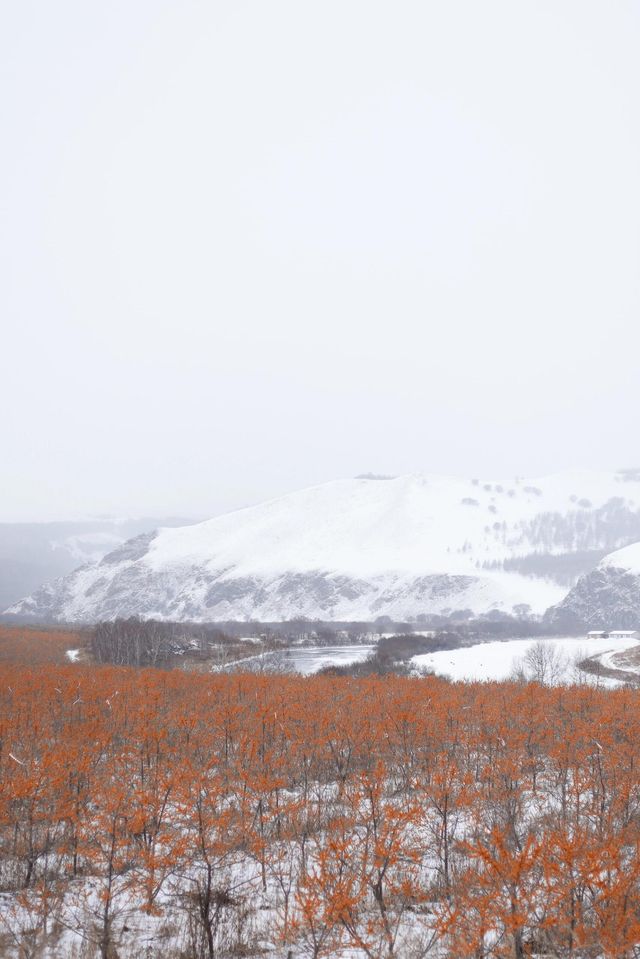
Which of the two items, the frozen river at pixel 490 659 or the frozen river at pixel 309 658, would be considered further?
the frozen river at pixel 309 658

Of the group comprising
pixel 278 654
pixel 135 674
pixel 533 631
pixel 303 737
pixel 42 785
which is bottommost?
pixel 533 631

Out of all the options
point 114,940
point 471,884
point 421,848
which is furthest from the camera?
point 421,848

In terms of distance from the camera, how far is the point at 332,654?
122938 mm

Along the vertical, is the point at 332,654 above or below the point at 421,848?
below

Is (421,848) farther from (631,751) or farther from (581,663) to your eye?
(581,663)

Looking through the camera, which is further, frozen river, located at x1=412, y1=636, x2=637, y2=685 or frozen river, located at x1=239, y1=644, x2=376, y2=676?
frozen river, located at x1=239, y1=644, x2=376, y2=676

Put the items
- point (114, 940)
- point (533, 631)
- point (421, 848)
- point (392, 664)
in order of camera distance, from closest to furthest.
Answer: point (114, 940)
point (421, 848)
point (392, 664)
point (533, 631)

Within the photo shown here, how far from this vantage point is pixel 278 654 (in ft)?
366

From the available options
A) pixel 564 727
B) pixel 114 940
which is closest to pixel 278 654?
pixel 564 727

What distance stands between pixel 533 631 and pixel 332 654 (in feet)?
320

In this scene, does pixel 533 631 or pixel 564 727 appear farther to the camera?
pixel 533 631

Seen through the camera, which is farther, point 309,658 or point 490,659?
point 309,658

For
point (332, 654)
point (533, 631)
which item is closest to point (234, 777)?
point (332, 654)

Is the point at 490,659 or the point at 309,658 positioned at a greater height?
the point at 490,659
